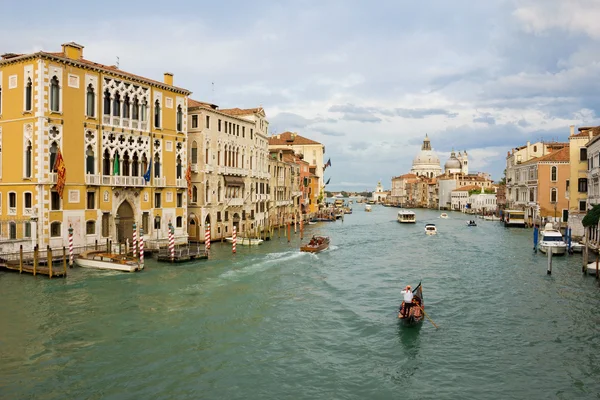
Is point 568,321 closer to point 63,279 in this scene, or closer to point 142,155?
point 63,279

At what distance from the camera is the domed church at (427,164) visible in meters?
164

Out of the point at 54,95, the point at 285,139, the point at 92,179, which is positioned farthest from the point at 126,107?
the point at 285,139

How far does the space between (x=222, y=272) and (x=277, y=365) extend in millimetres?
11646

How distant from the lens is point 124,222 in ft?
91.8

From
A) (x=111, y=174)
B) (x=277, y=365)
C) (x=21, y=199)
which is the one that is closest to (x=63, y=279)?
(x=21, y=199)

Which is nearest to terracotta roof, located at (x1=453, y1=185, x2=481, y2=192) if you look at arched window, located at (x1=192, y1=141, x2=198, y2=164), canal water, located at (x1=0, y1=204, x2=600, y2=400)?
arched window, located at (x1=192, y1=141, x2=198, y2=164)

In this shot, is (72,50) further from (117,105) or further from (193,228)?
(193,228)

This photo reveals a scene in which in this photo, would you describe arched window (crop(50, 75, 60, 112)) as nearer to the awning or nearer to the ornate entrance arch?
the ornate entrance arch

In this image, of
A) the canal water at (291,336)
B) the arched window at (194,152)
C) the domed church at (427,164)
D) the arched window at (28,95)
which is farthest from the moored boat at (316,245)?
the domed church at (427,164)

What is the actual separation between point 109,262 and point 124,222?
563 centimetres

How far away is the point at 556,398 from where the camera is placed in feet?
34.5

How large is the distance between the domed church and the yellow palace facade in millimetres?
142925

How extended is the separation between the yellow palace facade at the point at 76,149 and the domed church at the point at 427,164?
142925 mm

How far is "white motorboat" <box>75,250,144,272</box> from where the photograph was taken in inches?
890
